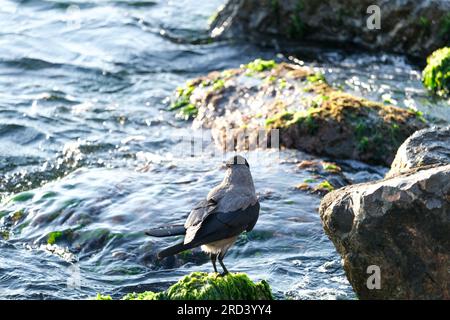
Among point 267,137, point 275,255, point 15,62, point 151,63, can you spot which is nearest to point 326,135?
point 267,137

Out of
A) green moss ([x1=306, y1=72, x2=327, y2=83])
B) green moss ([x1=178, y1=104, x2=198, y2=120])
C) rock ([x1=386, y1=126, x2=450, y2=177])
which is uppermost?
rock ([x1=386, y1=126, x2=450, y2=177])

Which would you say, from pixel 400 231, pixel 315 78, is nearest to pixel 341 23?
pixel 315 78

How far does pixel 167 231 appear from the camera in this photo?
6.50m

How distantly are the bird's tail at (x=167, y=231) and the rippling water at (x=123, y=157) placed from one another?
1207 mm

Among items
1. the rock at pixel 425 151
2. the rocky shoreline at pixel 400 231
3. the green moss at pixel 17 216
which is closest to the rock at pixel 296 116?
the green moss at pixel 17 216

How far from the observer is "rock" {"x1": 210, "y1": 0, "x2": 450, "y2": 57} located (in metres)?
13.6

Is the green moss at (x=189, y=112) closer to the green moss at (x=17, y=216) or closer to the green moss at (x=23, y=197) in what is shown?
the green moss at (x=23, y=197)

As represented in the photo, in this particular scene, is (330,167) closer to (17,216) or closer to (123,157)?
(123,157)

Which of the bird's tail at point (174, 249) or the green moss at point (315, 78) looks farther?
the green moss at point (315, 78)

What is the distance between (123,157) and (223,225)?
179 inches

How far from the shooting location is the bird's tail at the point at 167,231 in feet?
21.1

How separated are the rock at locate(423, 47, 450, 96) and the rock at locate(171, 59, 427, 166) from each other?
1.60 metres

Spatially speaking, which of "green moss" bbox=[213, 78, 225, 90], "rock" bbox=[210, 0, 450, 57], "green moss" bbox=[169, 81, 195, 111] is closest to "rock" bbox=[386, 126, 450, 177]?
"green moss" bbox=[213, 78, 225, 90]

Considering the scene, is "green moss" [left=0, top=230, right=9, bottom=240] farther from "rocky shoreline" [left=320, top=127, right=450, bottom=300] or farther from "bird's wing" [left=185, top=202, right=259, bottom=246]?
"rocky shoreline" [left=320, top=127, right=450, bottom=300]
